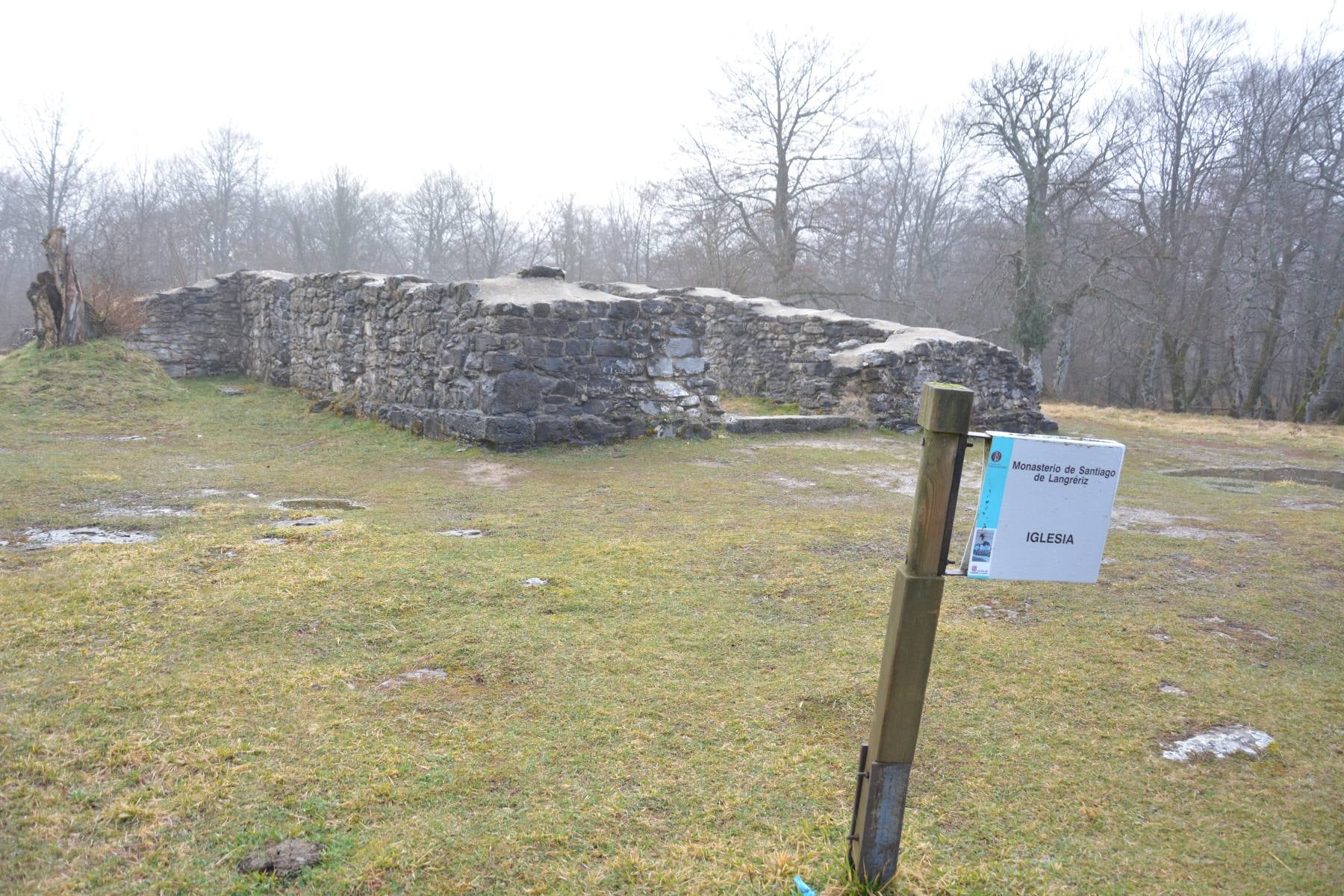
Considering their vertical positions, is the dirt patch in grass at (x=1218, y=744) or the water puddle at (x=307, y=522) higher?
the dirt patch in grass at (x=1218, y=744)

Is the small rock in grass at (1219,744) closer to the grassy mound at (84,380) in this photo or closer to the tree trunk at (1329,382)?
the grassy mound at (84,380)

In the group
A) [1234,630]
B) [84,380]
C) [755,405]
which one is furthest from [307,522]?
[755,405]

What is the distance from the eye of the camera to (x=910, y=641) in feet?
6.45

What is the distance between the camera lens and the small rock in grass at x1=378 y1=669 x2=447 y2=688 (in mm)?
3037

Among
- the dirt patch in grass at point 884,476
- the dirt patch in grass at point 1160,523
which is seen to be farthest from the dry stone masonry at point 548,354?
the dirt patch in grass at point 1160,523

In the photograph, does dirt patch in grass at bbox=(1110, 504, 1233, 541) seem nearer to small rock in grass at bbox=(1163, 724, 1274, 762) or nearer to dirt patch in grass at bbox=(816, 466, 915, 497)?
dirt patch in grass at bbox=(816, 466, 915, 497)

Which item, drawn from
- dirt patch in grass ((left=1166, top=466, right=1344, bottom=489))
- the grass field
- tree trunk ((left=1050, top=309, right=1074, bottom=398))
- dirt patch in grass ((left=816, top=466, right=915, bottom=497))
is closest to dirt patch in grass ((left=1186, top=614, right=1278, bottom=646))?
the grass field

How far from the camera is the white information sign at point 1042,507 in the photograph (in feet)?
6.48

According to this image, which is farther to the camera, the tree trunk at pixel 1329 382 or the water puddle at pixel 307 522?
the tree trunk at pixel 1329 382

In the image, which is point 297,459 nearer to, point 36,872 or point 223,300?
point 36,872

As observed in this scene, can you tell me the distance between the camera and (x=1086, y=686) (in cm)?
326

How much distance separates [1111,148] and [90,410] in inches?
984

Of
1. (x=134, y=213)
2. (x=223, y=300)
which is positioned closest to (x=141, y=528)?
(x=223, y=300)

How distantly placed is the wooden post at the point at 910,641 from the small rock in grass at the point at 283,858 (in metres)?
1.37
